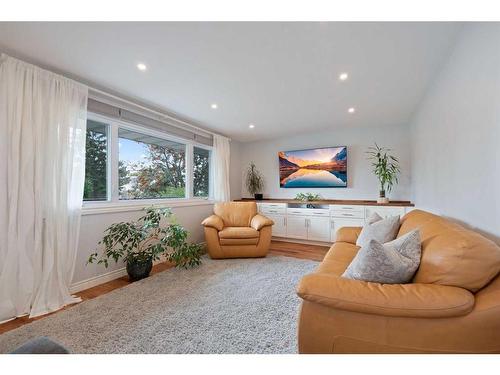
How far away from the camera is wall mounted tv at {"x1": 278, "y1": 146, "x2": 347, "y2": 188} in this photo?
4.34 m

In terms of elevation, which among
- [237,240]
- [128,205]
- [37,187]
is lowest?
[237,240]

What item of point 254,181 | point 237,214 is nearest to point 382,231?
point 237,214

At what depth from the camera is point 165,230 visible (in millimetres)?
2889

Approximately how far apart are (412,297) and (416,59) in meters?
2.11

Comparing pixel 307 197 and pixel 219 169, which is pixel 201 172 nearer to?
pixel 219 169


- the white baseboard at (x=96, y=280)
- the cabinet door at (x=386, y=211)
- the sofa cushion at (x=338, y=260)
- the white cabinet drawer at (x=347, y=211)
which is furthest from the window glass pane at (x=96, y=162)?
the cabinet door at (x=386, y=211)

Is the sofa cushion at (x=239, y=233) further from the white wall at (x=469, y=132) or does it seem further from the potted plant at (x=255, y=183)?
the white wall at (x=469, y=132)

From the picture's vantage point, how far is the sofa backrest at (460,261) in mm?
976

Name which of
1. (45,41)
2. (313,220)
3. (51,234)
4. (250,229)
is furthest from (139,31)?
(313,220)

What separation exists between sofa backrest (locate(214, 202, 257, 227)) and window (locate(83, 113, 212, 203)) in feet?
2.06

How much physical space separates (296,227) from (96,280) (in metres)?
3.17

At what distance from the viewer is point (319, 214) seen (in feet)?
13.3

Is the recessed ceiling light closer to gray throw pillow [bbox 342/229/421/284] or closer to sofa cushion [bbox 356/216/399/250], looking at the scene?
sofa cushion [bbox 356/216/399/250]
